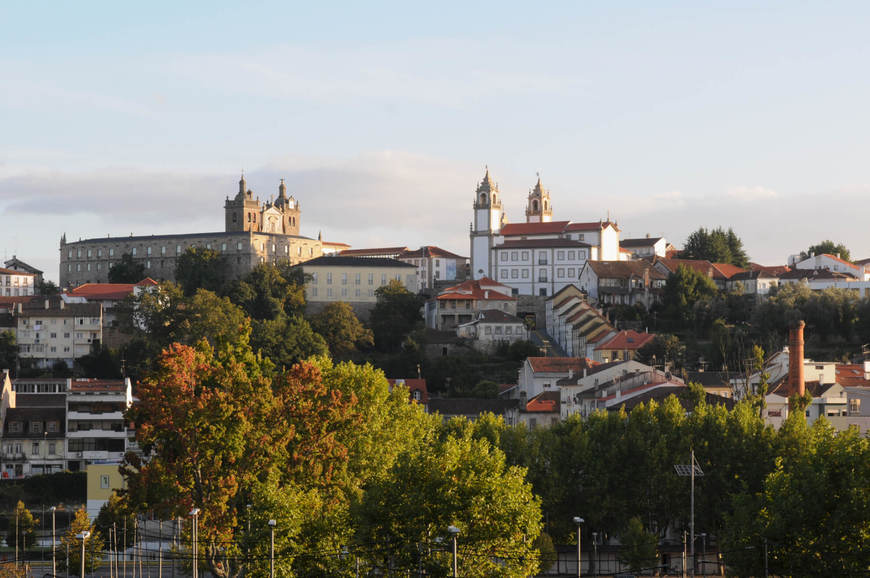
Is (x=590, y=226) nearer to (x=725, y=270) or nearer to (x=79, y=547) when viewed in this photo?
(x=725, y=270)

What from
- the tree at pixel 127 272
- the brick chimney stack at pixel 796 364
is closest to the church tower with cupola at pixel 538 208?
the tree at pixel 127 272

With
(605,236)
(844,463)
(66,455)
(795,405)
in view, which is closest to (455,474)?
(844,463)

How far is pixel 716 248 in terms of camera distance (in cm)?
13838

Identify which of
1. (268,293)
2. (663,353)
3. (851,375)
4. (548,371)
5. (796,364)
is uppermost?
(268,293)

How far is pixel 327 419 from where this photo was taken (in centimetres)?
5116

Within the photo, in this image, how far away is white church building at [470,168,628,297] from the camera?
134m

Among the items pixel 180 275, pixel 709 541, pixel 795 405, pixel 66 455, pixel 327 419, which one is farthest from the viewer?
pixel 180 275

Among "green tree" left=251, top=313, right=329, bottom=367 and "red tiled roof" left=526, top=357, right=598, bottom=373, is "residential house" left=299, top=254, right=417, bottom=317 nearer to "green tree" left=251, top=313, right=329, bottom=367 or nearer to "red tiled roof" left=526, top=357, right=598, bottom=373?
"green tree" left=251, top=313, right=329, bottom=367

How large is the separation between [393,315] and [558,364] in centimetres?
2979

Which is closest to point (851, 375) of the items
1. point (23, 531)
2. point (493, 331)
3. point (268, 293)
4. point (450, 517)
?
point (493, 331)

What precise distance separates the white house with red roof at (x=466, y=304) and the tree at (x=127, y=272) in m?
34.1

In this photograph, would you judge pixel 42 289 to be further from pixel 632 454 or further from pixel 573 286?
pixel 632 454

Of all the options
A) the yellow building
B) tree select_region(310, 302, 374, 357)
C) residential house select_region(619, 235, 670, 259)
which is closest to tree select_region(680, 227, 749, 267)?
residential house select_region(619, 235, 670, 259)

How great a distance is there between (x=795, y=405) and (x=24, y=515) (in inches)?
1529
